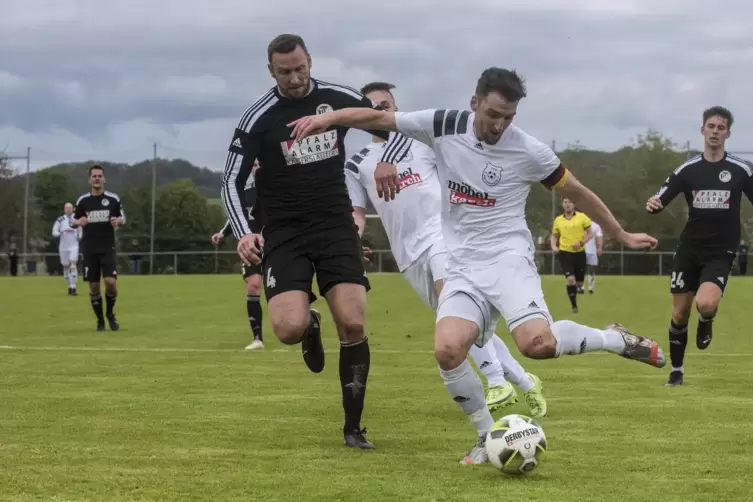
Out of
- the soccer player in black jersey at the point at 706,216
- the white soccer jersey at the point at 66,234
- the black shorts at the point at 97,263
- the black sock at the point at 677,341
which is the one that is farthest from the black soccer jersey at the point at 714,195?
the white soccer jersey at the point at 66,234

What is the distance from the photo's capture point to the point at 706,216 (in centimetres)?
1007

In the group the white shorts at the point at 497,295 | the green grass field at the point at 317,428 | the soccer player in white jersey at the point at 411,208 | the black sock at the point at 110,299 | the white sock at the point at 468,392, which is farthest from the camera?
the black sock at the point at 110,299

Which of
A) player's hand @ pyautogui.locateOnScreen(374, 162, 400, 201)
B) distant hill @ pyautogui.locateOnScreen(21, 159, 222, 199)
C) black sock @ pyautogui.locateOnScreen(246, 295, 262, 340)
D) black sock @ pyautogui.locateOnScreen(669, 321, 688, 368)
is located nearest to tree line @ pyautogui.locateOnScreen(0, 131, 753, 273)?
distant hill @ pyautogui.locateOnScreen(21, 159, 222, 199)

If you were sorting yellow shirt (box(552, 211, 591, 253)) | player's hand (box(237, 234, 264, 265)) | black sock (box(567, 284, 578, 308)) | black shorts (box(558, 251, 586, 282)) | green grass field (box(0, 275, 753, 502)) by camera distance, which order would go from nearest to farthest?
1. green grass field (box(0, 275, 753, 502))
2. player's hand (box(237, 234, 264, 265))
3. black sock (box(567, 284, 578, 308))
4. black shorts (box(558, 251, 586, 282))
5. yellow shirt (box(552, 211, 591, 253))

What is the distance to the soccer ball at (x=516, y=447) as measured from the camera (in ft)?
18.7

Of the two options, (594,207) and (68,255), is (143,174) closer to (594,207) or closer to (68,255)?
(68,255)

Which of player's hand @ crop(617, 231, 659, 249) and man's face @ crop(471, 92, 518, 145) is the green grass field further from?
man's face @ crop(471, 92, 518, 145)

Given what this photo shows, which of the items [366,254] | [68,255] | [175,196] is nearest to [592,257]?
[68,255]

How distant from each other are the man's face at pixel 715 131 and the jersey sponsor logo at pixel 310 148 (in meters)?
4.13

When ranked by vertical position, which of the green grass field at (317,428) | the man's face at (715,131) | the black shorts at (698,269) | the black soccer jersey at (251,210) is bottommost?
the green grass field at (317,428)

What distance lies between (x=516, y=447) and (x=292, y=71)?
273 centimetres

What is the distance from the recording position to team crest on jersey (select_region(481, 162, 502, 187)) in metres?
6.46

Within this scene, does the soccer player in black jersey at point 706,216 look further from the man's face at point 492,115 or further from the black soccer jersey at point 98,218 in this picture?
the black soccer jersey at point 98,218

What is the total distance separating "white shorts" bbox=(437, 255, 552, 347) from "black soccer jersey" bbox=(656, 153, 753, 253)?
393cm
